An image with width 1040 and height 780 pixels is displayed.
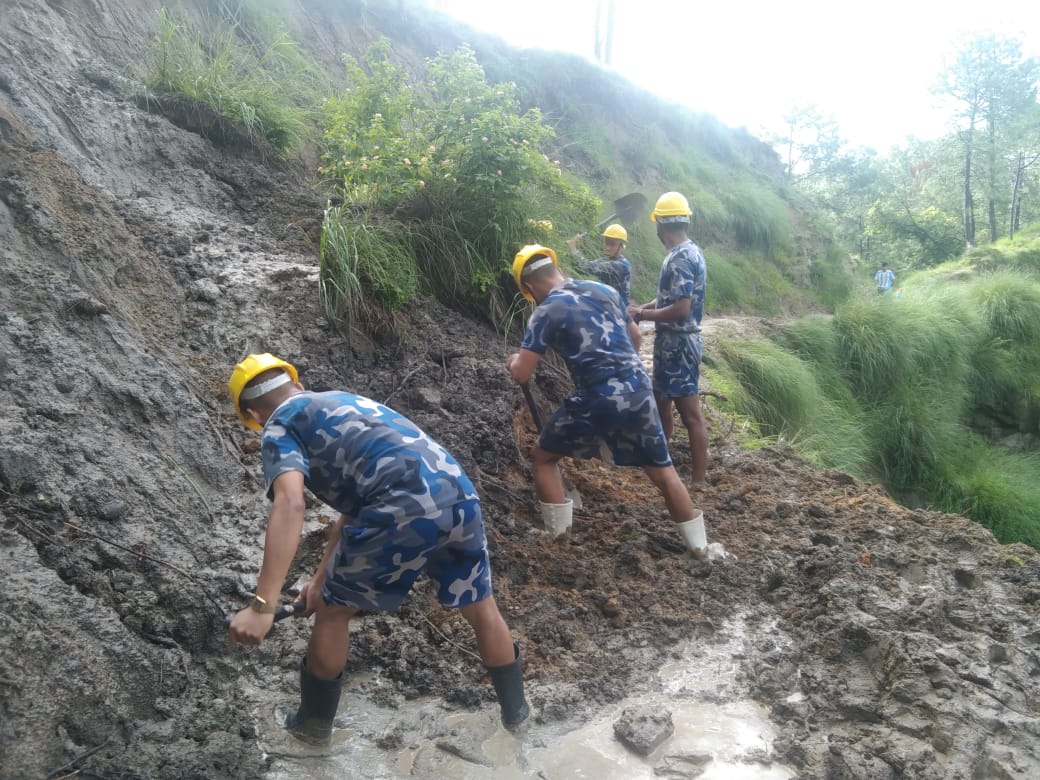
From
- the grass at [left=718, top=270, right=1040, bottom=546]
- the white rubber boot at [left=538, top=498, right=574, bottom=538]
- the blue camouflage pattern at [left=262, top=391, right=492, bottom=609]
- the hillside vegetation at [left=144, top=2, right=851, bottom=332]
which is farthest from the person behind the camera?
the grass at [left=718, top=270, right=1040, bottom=546]

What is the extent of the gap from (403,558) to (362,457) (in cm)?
34

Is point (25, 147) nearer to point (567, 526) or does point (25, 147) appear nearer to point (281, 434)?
point (281, 434)

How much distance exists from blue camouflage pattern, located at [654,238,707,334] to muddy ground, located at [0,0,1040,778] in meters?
1.05

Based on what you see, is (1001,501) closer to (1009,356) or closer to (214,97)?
(1009,356)

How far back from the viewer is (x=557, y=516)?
4160 millimetres

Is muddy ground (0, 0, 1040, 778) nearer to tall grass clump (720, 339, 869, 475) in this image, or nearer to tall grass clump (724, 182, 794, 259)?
tall grass clump (720, 339, 869, 475)

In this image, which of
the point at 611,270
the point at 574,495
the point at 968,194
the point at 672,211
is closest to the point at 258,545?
the point at 574,495

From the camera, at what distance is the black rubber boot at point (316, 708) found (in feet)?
8.59

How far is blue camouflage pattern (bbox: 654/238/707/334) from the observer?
4.79 meters

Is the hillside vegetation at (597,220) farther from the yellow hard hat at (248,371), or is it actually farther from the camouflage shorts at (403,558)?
the camouflage shorts at (403,558)

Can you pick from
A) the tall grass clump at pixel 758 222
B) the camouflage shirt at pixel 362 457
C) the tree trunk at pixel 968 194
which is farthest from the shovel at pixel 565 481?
the tree trunk at pixel 968 194

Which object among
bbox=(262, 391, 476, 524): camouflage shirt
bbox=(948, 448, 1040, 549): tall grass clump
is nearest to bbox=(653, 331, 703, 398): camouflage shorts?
bbox=(262, 391, 476, 524): camouflage shirt

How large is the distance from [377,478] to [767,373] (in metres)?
7.08

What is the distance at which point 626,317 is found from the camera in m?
4.08
